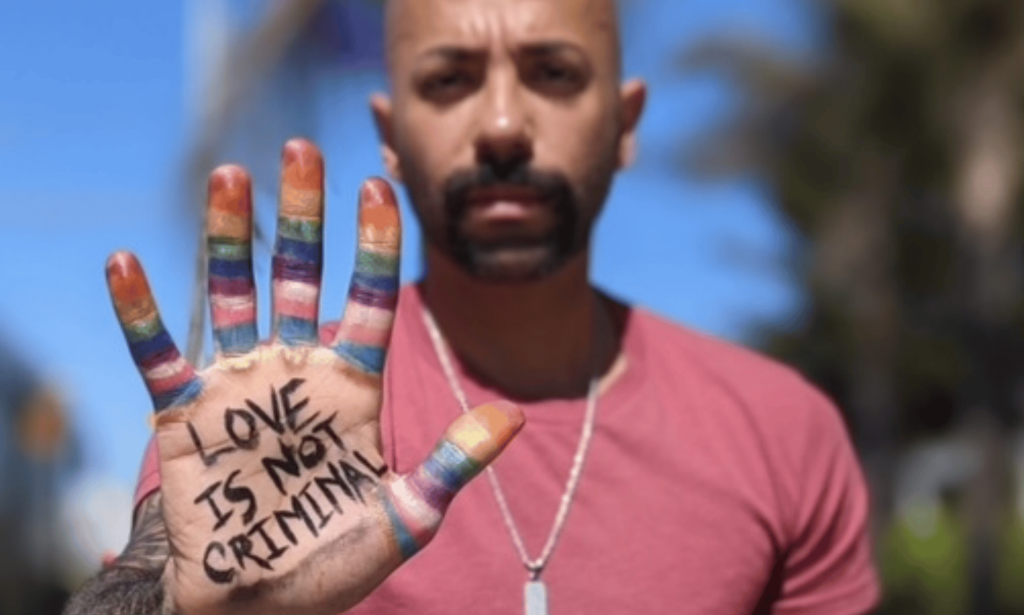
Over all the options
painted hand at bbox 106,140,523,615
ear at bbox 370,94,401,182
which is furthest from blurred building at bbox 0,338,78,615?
painted hand at bbox 106,140,523,615

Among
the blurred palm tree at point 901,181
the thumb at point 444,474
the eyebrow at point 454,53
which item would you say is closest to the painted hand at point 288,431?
the thumb at point 444,474

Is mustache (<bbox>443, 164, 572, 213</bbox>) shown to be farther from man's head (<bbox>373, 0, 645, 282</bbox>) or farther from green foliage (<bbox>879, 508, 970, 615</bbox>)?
green foliage (<bbox>879, 508, 970, 615</bbox>)

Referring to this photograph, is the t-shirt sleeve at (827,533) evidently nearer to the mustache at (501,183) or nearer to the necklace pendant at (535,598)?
the necklace pendant at (535,598)

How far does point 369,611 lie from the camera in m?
2.98

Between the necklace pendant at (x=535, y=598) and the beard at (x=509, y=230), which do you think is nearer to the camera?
the necklace pendant at (x=535, y=598)

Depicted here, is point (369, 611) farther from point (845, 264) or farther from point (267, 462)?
point (845, 264)

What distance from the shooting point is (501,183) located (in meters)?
3.23

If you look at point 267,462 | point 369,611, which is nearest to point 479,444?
point 267,462

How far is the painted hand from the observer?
2467mm

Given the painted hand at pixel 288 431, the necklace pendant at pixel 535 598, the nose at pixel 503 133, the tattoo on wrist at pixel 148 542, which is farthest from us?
the nose at pixel 503 133

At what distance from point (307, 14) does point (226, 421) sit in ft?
30.8

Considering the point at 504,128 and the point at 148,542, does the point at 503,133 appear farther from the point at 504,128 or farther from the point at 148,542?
the point at 148,542

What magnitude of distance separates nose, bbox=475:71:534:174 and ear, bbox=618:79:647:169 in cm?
33

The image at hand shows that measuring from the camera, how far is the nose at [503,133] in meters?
3.22
